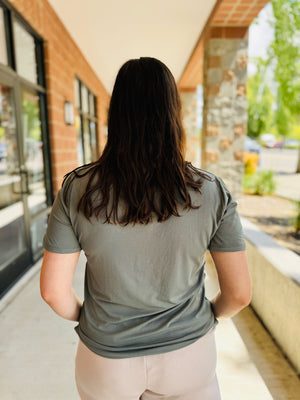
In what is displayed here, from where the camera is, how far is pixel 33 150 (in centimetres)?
423

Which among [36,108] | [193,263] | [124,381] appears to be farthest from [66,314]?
[36,108]

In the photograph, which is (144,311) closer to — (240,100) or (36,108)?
(36,108)

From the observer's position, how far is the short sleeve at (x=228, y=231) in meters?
0.83

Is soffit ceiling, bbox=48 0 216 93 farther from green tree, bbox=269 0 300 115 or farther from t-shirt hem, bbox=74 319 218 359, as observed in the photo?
t-shirt hem, bbox=74 319 218 359

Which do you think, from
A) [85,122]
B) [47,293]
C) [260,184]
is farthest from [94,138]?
[47,293]

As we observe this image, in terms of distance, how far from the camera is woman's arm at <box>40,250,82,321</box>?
88 cm

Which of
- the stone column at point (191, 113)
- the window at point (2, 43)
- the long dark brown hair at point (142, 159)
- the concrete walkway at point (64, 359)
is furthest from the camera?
the stone column at point (191, 113)

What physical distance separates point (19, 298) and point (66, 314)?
2.33 m

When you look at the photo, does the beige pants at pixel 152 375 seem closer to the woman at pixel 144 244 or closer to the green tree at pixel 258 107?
the woman at pixel 144 244

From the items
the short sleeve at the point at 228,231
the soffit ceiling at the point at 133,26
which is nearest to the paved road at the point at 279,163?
the soffit ceiling at the point at 133,26

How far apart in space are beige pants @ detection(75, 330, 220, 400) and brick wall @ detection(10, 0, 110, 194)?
349 cm

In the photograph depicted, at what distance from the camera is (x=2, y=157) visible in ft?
12.0

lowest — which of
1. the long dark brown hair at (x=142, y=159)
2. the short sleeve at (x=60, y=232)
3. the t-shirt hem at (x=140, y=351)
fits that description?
the t-shirt hem at (x=140, y=351)

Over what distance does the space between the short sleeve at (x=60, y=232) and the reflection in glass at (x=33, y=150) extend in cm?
327
